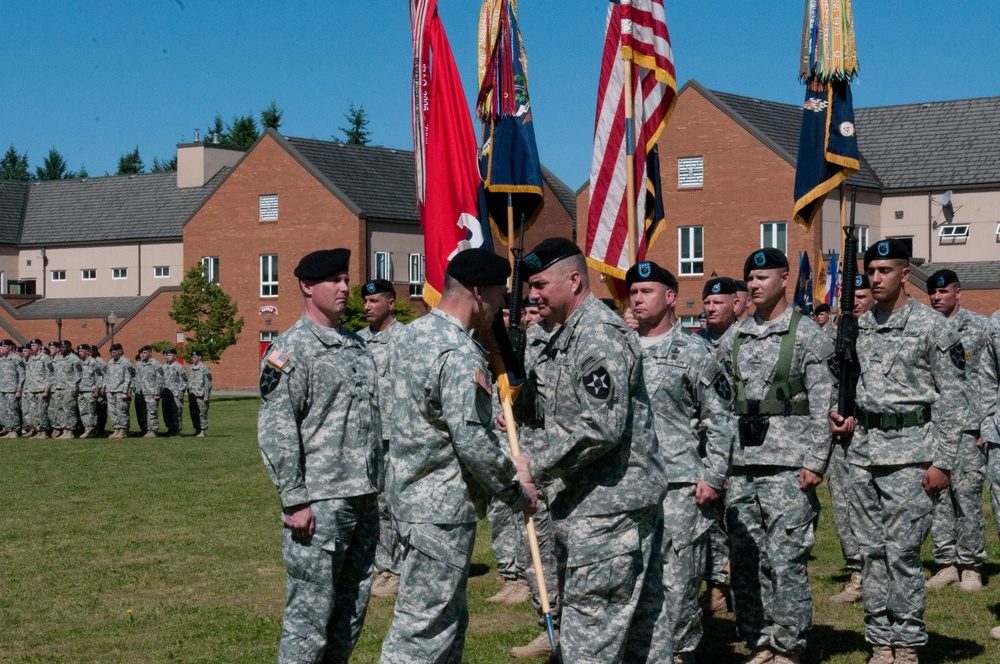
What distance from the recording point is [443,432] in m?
6.12

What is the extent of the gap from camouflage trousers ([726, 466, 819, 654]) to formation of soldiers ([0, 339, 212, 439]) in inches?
939

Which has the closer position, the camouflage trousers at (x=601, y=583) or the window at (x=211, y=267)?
the camouflage trousers at (x=601, y=583)

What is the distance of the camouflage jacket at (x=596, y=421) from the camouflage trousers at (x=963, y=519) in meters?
5.52

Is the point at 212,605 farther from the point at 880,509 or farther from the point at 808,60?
the point at 808,60

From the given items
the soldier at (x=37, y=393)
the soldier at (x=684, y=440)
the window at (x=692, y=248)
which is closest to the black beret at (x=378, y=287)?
the soldier at (x=684, y=440)

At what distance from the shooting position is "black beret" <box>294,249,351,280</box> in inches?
285

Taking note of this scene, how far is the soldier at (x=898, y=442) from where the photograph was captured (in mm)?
8070

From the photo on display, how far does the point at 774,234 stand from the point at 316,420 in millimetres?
46386

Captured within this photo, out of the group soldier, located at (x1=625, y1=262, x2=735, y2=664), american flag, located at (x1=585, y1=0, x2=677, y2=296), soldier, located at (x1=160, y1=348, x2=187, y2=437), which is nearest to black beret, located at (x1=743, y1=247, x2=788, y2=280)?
soldier, located at (x1=625, y1=262, x2=735, y2=664)

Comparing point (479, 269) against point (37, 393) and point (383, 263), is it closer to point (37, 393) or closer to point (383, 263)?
point (37, 393)

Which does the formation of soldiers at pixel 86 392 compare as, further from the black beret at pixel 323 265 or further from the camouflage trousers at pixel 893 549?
the camouflage trousers at pixel 893 549

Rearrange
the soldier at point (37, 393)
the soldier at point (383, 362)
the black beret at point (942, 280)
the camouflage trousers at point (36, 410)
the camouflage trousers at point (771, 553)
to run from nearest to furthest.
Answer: the camouflage trousers at point (771, 553) < the soldier at point (383, 362) < the black beret at point (942, 280) < the soldier at point (37, 393) < the camouflage trousers at point (36, 410)

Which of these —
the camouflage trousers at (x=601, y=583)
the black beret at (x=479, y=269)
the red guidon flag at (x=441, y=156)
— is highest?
the red guidon flag at (x=441, y=156)

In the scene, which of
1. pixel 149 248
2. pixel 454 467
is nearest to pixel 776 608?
pixel 454 467
